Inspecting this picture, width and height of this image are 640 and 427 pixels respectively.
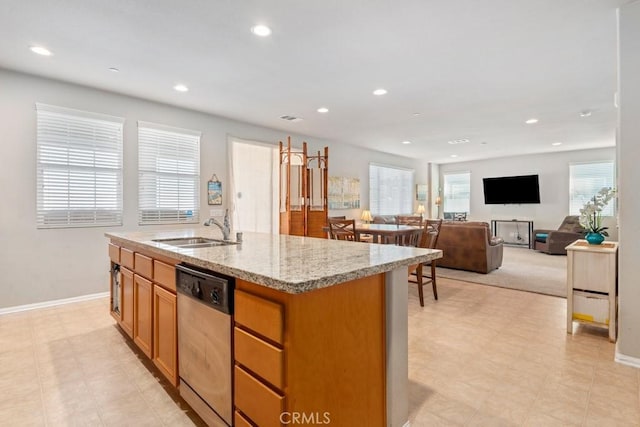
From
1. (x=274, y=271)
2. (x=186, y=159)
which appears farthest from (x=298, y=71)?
(x=274, y=271)

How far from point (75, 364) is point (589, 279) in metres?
4.22

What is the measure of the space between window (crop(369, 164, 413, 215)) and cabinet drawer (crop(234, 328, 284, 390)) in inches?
279

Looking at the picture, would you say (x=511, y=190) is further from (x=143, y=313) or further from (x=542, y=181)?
(x=143, y=313)

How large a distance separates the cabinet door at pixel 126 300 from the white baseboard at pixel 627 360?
3.65 meters

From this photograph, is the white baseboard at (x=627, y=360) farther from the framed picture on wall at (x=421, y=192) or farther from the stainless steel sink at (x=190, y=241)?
the framed picture on wall at (x=421, y=192)

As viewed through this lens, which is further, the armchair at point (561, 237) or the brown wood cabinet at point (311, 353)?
the armchair at point (561, 237)

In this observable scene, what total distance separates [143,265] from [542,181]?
389 inches

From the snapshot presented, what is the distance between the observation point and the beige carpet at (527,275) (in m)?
4.50

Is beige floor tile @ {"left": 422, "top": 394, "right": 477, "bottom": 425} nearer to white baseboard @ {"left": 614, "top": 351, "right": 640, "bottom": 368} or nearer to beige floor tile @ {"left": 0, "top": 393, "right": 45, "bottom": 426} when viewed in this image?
white baseboard @ {"left": 614, "top": 351, "right": 640, "bottom": 368}

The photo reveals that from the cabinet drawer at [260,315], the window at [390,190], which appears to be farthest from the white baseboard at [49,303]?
the window at [390,190]

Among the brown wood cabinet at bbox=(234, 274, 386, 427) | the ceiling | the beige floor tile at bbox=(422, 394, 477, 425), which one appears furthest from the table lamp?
the brown wood cabinet at bbox=(234, 274, 386, 427)

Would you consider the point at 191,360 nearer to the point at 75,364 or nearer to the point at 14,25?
the point at 75,364

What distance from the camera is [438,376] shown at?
7.23 ft

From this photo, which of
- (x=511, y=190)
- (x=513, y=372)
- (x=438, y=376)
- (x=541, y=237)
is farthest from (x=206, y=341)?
(x=511, y=190)
